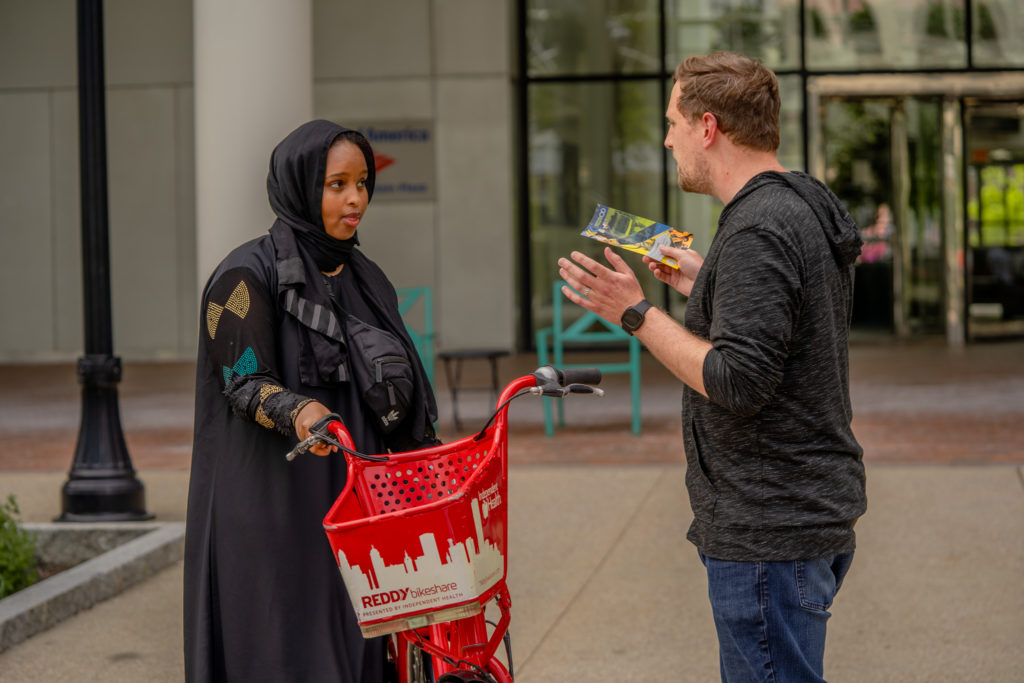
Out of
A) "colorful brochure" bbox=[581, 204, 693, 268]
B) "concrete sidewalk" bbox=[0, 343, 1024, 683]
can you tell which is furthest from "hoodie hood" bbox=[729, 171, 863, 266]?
"concrete sidewalk" bbox=[0, 343, 1024, 683]

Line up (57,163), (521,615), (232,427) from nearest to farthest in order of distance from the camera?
(232,427)
(521,615)
(57,163)

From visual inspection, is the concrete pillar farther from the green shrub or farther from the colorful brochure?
the colorful brochure

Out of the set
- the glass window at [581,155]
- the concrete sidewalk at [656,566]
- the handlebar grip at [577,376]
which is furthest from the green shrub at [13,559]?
the glass window at [581,155]

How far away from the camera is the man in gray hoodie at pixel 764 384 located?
248 cm

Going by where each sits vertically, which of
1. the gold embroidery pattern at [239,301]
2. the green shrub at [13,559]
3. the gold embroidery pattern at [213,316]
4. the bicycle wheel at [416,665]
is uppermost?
the gold embroidery pattern at [239,301]

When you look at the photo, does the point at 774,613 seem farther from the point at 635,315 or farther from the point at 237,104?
the point at 237,104

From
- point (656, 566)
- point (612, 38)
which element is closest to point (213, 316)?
point (656, 566)

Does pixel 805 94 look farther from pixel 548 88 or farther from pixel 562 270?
pixel 562 270

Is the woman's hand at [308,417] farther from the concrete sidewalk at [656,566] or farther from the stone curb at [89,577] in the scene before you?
the stone curb at [89,577]

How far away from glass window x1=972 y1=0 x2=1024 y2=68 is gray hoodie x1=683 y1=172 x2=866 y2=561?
55.4 feet

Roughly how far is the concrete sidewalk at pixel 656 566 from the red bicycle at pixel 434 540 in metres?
2.04

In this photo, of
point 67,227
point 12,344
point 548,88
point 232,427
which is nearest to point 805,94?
point 548,88

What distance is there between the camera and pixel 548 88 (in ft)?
59.3

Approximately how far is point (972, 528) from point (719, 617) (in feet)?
15.0
